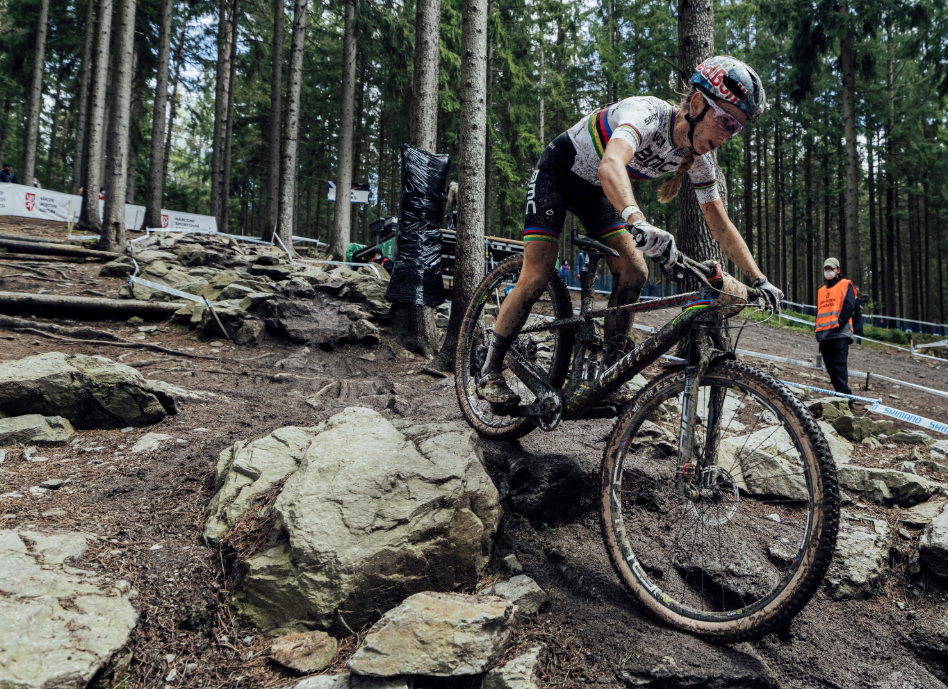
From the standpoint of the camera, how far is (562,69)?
87.8 ft

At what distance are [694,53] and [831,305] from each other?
436 centimetres

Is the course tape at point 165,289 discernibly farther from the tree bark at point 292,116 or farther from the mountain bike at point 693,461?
the tree bark at point 292,116

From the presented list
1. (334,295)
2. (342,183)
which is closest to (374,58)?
(342,183)

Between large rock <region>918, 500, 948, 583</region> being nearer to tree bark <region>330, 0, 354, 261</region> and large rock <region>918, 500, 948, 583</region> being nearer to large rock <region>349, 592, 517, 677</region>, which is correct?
large rock <region>349, 592, 517, 677</region>

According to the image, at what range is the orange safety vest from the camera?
7.86 meters

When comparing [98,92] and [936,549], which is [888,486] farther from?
[98,92]

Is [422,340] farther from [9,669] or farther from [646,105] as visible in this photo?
[9,669]

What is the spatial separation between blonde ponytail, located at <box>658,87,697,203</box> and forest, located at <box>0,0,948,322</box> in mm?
10198

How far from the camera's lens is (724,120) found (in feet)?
8.35

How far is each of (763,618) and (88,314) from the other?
27.3ft

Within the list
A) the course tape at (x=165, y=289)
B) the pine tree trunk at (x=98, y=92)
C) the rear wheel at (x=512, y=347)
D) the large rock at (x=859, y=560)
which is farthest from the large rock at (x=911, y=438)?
the pine tree trunk at (x=98, y=92)

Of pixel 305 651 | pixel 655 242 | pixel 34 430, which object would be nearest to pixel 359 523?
pixel 305 651

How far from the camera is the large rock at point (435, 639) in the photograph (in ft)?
7.01

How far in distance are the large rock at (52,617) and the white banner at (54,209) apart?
20735 millimetres
